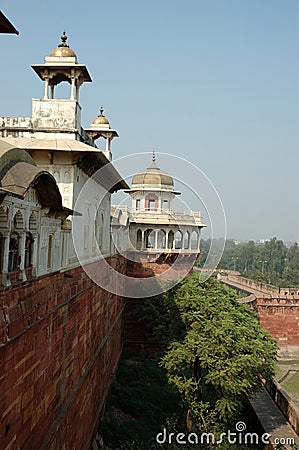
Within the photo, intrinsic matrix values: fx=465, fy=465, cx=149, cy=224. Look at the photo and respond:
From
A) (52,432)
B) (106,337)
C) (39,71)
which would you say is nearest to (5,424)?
(52,432)

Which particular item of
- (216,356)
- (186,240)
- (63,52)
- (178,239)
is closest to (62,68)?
(63,52)

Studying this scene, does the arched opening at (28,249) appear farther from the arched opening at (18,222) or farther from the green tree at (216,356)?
the green tree at (216,356)

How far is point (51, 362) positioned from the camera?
19.4ft

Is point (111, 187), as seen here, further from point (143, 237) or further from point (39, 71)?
point (143, 237)

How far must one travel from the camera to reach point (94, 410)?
31.7 ft

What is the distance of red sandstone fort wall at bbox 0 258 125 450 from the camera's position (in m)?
4.34

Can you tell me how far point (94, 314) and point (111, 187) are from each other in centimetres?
422

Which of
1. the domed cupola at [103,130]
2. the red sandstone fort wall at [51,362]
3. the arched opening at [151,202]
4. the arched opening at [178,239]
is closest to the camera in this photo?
the red sandstone fort wall at [51,362]

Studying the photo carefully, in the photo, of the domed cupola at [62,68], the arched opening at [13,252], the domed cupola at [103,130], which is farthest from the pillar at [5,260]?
the domed cupola at [103,130]

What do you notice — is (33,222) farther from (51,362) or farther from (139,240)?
Result: (139,240)

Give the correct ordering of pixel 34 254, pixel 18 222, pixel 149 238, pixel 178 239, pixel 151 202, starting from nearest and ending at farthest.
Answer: pixel 18 222, pixel 34 254, pixel 178 239, pixel 149 238, pixel 151 202

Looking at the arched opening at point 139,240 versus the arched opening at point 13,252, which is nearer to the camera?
the arched opening at point 13,252

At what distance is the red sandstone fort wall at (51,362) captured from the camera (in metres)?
4.34

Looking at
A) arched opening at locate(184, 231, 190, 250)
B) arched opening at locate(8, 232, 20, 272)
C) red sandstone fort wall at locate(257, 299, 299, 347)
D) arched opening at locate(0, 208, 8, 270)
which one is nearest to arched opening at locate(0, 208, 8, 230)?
arched opening at locate(0, 208, 8, 270)
